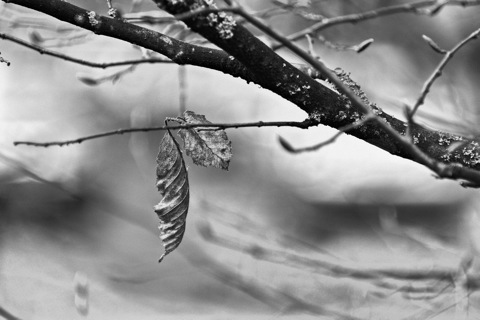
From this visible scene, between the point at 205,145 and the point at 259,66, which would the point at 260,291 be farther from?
the point at 259,66

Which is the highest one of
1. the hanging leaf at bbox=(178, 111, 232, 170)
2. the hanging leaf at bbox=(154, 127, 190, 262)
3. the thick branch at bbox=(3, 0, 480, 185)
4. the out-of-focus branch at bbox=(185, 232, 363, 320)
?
the thick branch at bbox=(3, 0, 480, 185)

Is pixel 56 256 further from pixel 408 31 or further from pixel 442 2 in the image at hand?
pixel 442 2

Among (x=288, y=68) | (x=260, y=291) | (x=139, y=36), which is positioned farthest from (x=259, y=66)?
(x=260, y=291)

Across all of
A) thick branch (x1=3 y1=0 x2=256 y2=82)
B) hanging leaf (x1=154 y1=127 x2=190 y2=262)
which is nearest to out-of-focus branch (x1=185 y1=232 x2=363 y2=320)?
hanging leaf (x1=154 y1=127 x2=190 y2=262)

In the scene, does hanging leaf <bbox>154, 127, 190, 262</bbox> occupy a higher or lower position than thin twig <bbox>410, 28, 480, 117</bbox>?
Answer: lower

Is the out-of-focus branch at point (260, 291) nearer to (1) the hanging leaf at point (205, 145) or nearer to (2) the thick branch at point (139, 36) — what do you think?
(1) the hanging leaf at point (205, 145)

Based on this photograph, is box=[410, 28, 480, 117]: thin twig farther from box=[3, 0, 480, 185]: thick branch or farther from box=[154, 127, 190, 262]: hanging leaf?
box=[154, 127, 190, 262]: hanging leaf
